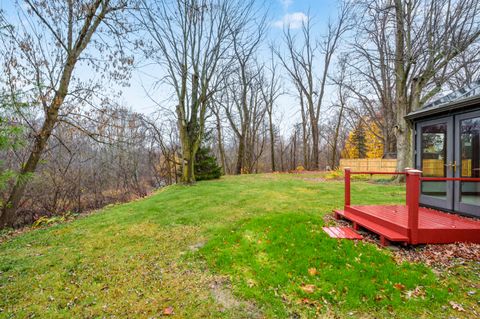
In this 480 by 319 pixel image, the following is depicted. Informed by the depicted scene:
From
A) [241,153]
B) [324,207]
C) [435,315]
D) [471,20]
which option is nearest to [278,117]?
[241,153]

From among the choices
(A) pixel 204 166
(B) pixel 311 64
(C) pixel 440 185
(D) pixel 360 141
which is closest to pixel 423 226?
(C) pixel 440 185

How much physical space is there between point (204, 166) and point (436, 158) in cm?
920

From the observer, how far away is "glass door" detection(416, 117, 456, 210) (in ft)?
14.9

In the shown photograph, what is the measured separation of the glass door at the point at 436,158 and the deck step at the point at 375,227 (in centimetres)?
190

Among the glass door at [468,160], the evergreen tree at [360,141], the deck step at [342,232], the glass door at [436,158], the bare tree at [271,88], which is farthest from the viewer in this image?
the evergreen tree at [360,141]

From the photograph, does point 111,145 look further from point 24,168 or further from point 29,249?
point 29,249

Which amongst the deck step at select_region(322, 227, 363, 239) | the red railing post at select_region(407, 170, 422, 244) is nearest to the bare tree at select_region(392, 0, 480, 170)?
the red railing post at select_region(407, 170, 422, 244)

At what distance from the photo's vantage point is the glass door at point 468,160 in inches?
163

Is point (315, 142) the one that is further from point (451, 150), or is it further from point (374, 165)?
point (451, 150)

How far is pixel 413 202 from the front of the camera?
3.24 meters

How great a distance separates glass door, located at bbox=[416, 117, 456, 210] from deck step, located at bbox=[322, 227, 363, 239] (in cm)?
224

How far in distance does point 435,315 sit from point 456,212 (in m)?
3.16

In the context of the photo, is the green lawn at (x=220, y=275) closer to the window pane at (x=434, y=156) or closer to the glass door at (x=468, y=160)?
the glass door at (x=468, y=160)

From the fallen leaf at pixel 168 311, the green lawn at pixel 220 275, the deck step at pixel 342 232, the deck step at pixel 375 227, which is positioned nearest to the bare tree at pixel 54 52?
the green lawn at pixel 220 275
